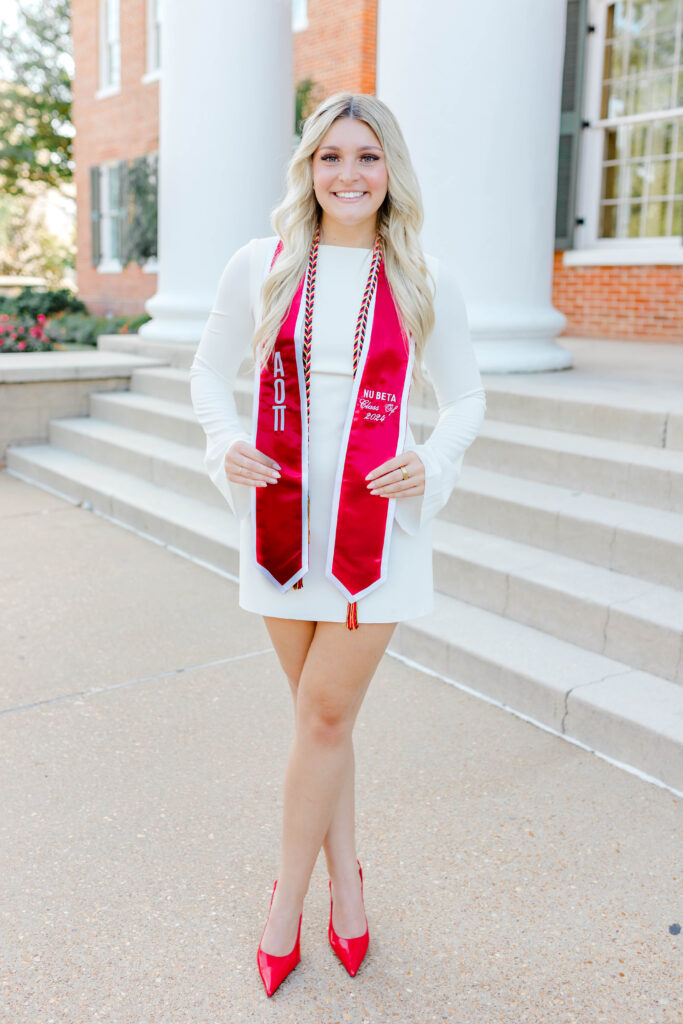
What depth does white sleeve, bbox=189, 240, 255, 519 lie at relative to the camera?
2062 mm

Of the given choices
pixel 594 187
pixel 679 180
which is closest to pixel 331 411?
pixel 679 180

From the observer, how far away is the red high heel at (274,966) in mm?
2172

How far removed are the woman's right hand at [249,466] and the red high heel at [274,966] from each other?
103 centimetres

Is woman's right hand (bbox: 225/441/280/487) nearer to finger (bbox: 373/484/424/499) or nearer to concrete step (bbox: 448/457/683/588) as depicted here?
finger (bbox: 373/484/424/499)

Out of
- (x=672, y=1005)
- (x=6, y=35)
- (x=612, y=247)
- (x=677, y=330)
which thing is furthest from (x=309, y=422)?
(x=6, y=35)

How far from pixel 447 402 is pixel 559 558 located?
2306 millimetres

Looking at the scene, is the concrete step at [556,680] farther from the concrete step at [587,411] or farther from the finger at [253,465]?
the finger at [253,465]

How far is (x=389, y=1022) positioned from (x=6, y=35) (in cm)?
2395

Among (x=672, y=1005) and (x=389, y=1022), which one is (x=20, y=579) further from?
(x=672, y=1005)

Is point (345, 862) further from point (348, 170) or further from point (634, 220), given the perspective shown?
point (634, 220)

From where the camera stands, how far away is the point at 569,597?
382 cm

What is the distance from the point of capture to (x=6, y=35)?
70.8 ft

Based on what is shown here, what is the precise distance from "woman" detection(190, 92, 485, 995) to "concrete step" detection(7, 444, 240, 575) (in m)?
3.03

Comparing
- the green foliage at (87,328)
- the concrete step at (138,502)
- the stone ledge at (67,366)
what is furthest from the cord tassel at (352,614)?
the green foliage at (87,328)
